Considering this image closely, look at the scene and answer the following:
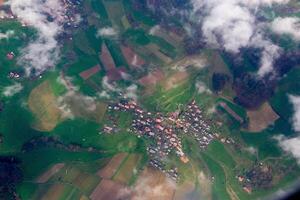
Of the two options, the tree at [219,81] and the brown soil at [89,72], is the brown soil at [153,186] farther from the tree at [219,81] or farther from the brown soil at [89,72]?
the tree at [219,81]

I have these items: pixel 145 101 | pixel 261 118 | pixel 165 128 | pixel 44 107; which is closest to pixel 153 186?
pixel 165 128

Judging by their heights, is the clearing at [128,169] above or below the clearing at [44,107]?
below

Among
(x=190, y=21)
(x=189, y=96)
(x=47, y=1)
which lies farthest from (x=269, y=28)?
(x=47, y=1)

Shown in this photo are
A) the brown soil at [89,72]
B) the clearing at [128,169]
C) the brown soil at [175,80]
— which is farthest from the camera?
the brown soil at [175,80]

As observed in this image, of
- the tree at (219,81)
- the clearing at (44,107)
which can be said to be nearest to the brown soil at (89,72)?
the clearing at (44,107)

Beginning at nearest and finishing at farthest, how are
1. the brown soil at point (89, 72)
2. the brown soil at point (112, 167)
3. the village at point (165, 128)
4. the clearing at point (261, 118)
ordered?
the brown soil at point (112, 167), the village at point (165, 128), the clearing at point (261, 118), the brown soil at point (89, 72)

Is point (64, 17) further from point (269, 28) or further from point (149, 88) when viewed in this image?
point (269, 28)

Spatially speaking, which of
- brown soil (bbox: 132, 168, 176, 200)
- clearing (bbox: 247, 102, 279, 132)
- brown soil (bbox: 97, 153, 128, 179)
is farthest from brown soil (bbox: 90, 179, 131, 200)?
clearing (bbox: 247, 102, 279, 132)

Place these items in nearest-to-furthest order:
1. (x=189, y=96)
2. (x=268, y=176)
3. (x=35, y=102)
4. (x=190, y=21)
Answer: (x=268, y=176) → (x=35, y=102) → (x=189, y=96) → (x=190, y=21)
